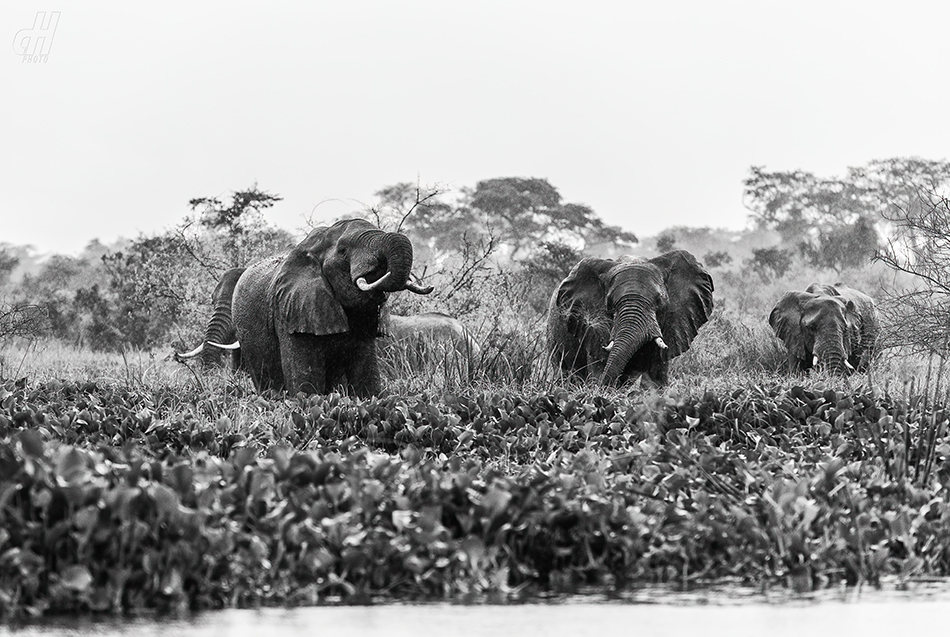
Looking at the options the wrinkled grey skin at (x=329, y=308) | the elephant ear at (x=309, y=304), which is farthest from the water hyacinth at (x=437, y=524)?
the elephant ear at (x=309, y=304)

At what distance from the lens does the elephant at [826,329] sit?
62.5 ft

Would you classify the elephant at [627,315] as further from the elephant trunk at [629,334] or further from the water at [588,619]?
the water at [588,619]

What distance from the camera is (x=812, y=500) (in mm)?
7672

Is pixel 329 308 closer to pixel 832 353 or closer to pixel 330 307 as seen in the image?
pixel 330 307

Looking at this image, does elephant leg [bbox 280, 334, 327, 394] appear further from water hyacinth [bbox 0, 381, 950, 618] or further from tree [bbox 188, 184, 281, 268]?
tree [bbox 188, 184, 281, 268]

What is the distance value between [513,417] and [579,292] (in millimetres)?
5518

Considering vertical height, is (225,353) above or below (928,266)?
below

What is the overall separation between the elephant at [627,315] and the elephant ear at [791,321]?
4.11 meters

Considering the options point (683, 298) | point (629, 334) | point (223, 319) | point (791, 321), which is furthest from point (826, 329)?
point (223, 319)

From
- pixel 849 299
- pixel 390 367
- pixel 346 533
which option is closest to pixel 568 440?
pixel 346 533

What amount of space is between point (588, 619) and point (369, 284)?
6.56 m

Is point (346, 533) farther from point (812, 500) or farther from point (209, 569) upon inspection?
point (812, 500)

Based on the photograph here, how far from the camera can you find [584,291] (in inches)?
647

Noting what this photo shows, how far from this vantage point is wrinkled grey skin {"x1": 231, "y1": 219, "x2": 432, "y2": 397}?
1255 cm
